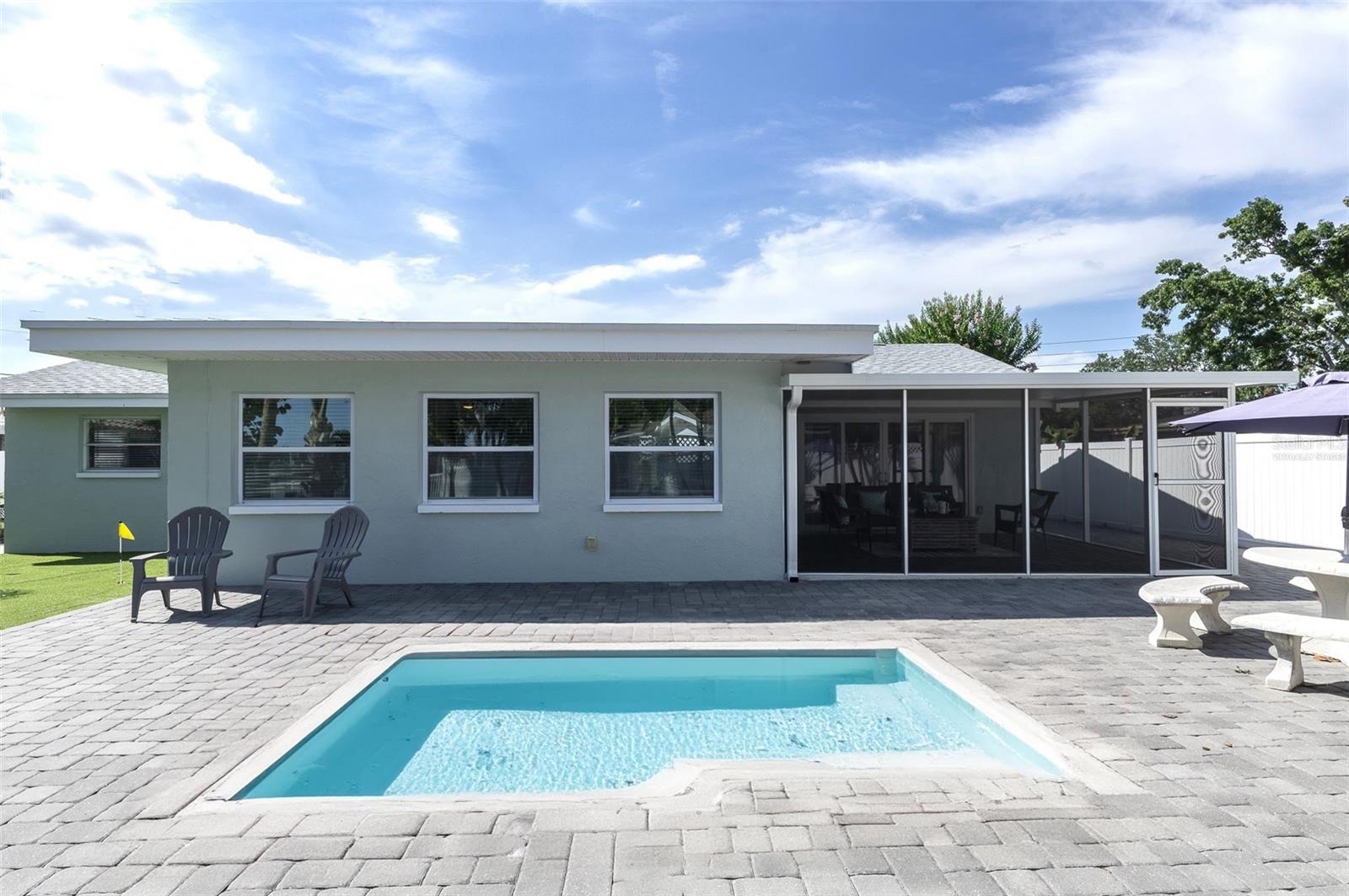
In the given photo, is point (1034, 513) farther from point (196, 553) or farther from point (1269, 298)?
point (1269, 298)

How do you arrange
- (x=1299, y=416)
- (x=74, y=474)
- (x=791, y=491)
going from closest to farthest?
(x=1299, y=416) → (x=791, y=491) → (x=74, y=474)

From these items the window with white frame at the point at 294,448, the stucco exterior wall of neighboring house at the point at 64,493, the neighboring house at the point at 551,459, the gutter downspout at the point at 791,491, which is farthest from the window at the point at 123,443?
the gutter downspout at the point at 791,491

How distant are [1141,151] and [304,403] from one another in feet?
50.5

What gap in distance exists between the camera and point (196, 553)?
8.20 meters

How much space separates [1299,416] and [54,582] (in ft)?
48.6

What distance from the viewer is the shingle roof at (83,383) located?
13.3 meters

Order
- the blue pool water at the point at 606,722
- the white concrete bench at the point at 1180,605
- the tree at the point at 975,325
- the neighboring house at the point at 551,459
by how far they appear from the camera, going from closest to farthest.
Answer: the blue pool water at the point at 606,722
the white concrete bench at the point at 1180,605
the neighboring house at the point at 551,459
the tree at the point at 975,325

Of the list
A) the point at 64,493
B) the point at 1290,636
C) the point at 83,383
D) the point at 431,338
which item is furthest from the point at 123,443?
the point at 1290,636

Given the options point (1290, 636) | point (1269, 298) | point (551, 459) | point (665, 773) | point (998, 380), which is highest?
point (1269, 298)

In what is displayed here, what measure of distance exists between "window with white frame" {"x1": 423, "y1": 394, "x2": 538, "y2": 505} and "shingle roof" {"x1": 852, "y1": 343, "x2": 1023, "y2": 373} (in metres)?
5.46

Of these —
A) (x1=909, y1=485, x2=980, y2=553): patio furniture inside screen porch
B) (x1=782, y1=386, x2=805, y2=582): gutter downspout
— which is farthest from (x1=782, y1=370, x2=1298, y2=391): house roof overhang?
(x1=909, y1=485, x2=980, y2=553): patio furniture inside screen porch

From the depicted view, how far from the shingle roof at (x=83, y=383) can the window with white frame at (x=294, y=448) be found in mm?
4856

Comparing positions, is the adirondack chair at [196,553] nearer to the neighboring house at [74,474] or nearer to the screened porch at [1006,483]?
the neighboring house at [74,474]

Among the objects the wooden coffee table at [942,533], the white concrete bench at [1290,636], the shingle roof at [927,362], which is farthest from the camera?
the shingle roof at [927,362]
